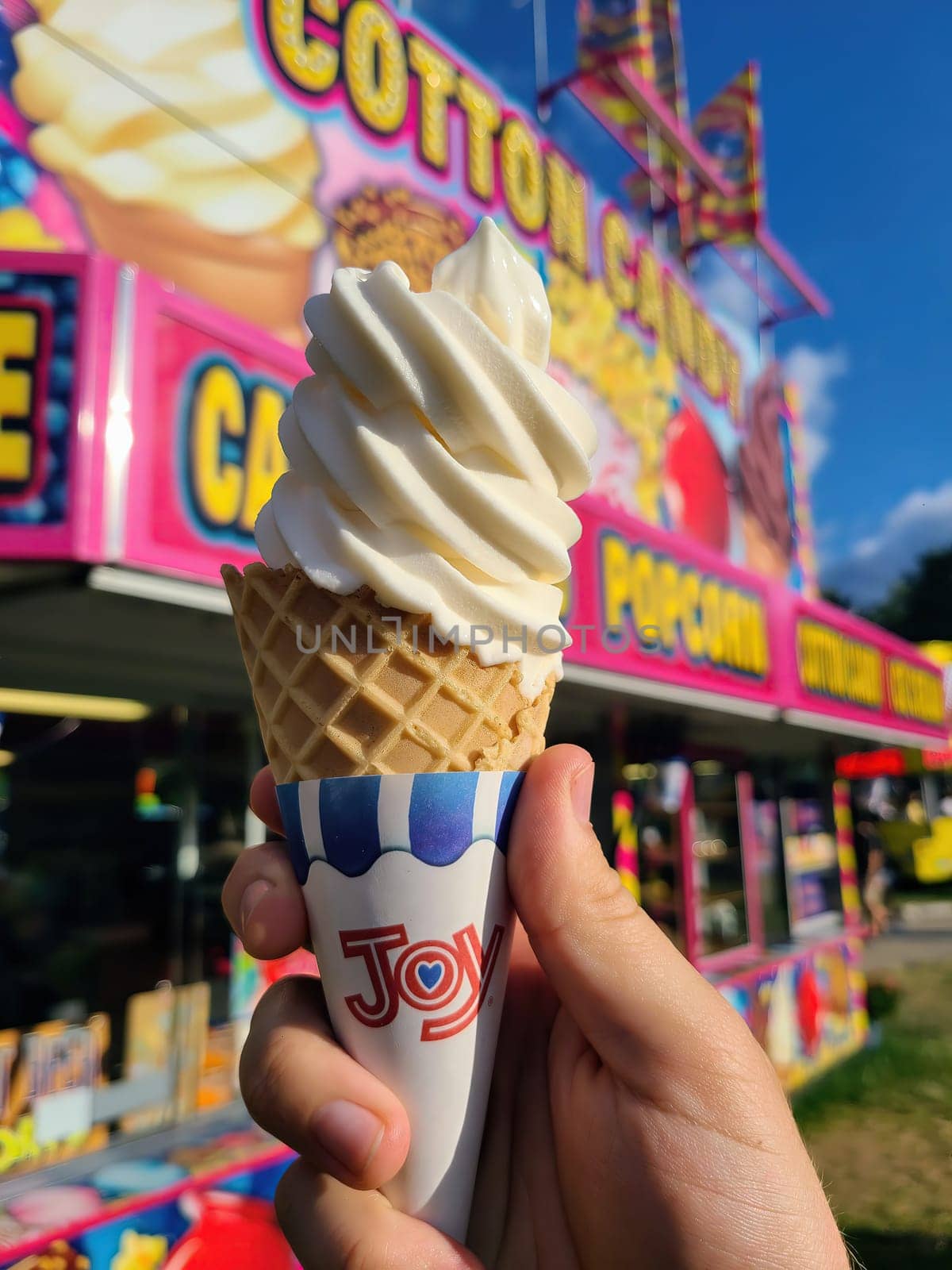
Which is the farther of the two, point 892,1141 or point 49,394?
point 892,1141

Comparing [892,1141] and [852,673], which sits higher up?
[852,673]

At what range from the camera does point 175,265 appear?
4.54 metres

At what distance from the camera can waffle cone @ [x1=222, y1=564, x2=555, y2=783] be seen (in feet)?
5.17

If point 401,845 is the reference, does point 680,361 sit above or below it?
above

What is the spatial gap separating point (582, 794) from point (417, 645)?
0.41 meters

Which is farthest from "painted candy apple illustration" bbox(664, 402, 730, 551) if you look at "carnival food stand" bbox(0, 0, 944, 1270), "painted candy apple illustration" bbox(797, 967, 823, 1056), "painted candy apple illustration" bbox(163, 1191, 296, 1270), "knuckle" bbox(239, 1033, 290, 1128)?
"knuckle" bbox(239, 1033, 290, 1128)

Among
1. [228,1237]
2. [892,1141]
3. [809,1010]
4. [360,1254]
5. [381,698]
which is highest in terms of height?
[381,698]

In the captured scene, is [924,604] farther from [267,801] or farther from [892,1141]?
[267,801]

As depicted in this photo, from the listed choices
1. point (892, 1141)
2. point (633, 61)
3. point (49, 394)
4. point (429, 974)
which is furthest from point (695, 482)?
point (429, 974)

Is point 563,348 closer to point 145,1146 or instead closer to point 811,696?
point 811,696

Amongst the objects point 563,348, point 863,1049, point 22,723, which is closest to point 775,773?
point 863,1049

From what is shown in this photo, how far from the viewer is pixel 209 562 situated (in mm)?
2775

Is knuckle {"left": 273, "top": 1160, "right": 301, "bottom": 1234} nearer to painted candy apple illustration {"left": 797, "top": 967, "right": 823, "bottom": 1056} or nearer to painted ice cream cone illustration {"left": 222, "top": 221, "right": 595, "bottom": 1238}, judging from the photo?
painted ice cream cone illustration {"left": 222, "top": 221, "right": 595, "bottom": 1238}

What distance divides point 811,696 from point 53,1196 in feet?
19.5
